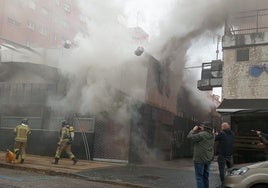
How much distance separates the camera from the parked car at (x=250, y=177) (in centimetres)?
547

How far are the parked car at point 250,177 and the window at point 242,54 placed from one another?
28.0ft

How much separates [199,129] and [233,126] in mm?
4267

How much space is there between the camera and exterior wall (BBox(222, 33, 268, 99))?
13219mm

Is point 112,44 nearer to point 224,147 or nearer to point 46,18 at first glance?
point 46,18

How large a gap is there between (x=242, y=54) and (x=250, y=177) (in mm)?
8966

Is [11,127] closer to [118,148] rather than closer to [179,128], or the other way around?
[118,148]

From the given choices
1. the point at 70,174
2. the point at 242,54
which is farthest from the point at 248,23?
the point at 70,174

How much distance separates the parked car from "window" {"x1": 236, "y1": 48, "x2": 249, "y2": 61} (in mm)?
8531

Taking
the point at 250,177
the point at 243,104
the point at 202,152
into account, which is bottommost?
the point at 250,177

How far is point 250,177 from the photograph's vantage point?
5559 millimetres

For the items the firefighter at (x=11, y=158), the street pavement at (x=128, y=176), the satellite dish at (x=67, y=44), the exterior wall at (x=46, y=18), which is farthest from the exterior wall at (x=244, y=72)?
the firefighter at (x=11, y=158)

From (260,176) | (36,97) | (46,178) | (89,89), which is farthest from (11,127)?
(260,176)

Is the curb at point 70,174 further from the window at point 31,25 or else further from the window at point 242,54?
the window at point 242,54

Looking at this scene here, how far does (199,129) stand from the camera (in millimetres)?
7043
